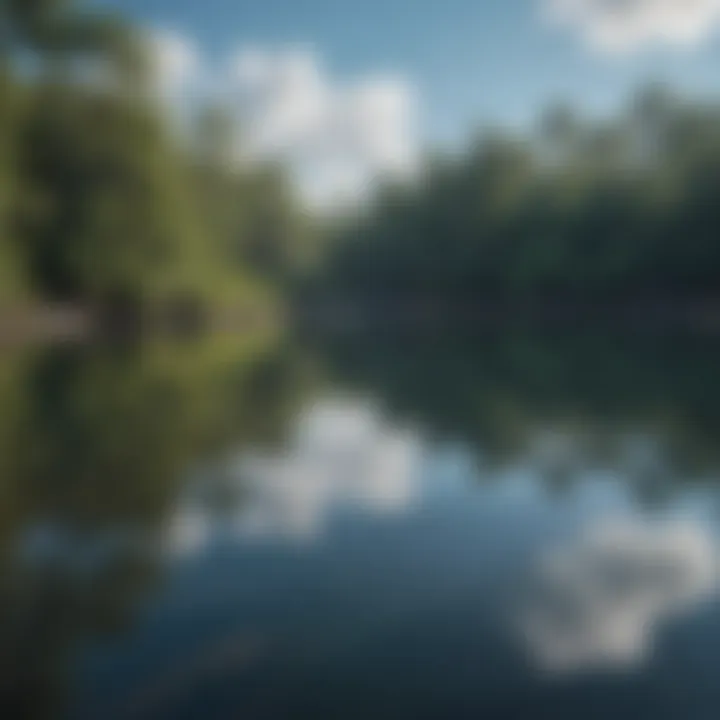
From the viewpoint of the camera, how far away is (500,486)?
19.3ft

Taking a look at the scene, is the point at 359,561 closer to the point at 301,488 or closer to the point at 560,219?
the point at 301,488

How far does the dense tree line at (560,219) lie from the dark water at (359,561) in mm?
28447

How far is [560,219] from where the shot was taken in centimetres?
4075

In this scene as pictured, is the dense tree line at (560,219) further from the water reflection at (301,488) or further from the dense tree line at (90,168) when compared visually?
the water reflection at (301,488)

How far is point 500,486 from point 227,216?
1280 inches

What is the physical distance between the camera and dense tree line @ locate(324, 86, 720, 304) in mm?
36059

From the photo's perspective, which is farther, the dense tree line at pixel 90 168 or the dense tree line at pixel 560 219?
the dense tree line at pixel 560 219

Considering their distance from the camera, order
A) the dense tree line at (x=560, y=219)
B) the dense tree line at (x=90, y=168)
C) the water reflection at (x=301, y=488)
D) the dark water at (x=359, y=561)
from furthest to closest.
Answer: the dense tree line at (x=560, y=219) < the dense tree line at (x=90, y=168) < the water reflection at (x=301, y=488) < the dark water at (x=359, y=561)

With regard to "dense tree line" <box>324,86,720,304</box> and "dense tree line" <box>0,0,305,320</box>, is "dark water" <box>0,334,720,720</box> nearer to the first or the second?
"dense tree line" <box>0,0,305,320</box>

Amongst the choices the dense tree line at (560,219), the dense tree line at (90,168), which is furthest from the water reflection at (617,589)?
the dense tree line at (560,219)

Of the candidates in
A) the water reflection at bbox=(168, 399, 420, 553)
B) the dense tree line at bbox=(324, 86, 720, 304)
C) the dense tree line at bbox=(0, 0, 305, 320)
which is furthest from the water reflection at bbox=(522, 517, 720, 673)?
the dense tree line at bbox=(324, 86, 720, 304)

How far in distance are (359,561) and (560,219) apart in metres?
38.0

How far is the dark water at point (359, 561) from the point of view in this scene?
2943 millimetres

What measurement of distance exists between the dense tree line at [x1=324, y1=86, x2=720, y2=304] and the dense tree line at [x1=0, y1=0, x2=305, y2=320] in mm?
18121
